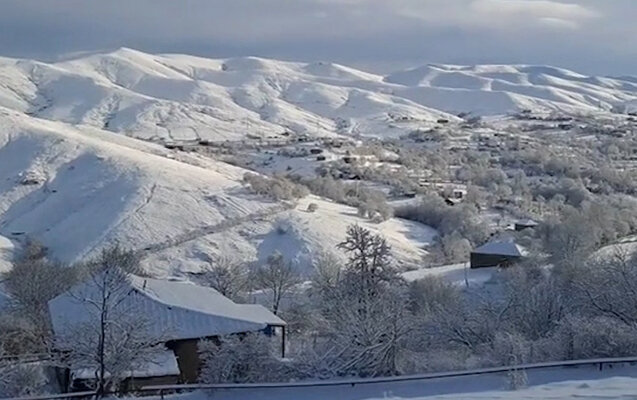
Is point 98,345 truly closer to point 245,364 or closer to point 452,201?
point 245,364

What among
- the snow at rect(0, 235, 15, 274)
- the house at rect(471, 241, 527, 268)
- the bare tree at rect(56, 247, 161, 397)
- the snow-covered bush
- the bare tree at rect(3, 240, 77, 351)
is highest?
the bare tree at rect(56, 247, 161, 397)

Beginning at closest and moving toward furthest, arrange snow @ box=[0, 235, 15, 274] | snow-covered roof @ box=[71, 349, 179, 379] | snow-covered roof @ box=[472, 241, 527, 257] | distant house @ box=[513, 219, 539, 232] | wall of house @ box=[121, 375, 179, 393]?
snow-covered roof @ box=[71, 349, 179, 379]
wall of house @ box=[121, 375, 179, 393]
snow-covered roof @ box=[472, 241, 527, 257]
snow @ box=[0, 235, 15, 274]
distant house @ box=[513, 219, 539, 232]

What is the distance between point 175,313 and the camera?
975 inches

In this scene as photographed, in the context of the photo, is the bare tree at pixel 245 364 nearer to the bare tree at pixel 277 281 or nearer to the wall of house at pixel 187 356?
the wall of house at pixel 187 356

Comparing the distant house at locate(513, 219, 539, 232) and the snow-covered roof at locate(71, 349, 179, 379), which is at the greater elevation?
the snow-covered roof at locate(71, 349, 179, 379)

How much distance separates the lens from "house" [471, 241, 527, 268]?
45.5 metres

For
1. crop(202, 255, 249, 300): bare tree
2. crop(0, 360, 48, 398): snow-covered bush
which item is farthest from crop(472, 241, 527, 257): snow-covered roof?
crop(0, 360, 48, 398): snow-covered bush

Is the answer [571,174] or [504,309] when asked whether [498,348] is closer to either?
[504,309]

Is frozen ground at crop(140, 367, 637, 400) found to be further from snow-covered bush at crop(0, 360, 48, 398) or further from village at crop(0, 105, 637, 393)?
snow-covered bush at crop(0, 360, 48, 398)

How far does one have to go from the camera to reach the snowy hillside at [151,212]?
56.2 meters

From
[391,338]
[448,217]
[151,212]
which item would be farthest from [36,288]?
[448,217]

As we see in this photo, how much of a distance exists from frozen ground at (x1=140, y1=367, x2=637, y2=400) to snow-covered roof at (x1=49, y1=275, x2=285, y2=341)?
9.03 metres

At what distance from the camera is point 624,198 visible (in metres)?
73.6

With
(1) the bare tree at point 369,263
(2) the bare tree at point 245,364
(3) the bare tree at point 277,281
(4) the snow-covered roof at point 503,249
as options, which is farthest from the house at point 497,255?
(2) the bare tree at point 245,364
